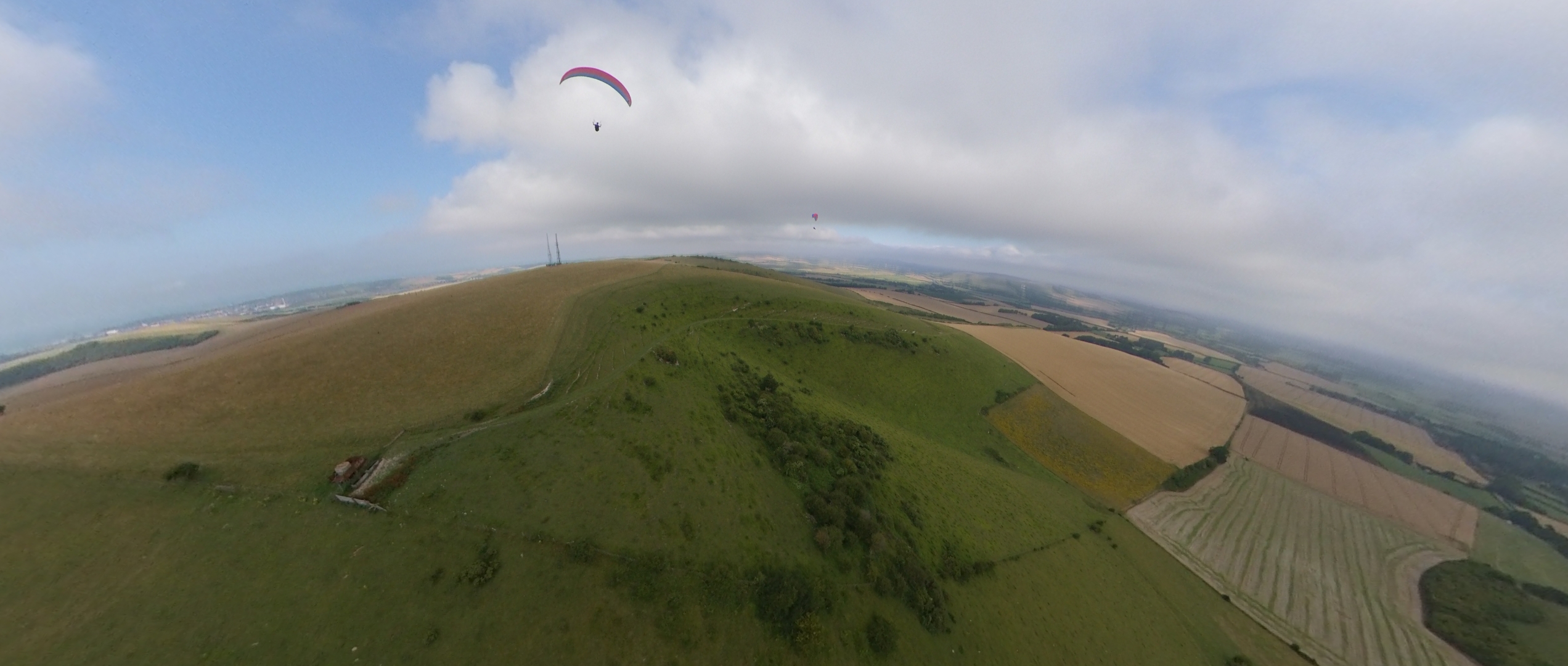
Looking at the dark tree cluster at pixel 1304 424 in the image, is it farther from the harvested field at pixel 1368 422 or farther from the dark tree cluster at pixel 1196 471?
the dark tree cluster at pixel 1196 471

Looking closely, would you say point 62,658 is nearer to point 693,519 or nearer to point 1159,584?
point 693,519

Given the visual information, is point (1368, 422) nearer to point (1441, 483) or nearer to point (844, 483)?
point (1441, 483)

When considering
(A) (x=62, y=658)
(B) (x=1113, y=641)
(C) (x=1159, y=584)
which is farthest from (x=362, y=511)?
(C) (x=1159, y=584)

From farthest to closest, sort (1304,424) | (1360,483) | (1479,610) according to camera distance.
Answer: (1304,424), (1360,483), (1479,610)

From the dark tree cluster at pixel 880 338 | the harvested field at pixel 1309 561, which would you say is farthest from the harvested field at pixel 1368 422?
the dark tree cluster at pixel 880 338

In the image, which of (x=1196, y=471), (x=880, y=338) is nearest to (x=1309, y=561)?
(x=1196, y=471)
